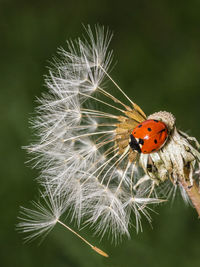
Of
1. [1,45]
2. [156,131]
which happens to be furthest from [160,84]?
[156,131]

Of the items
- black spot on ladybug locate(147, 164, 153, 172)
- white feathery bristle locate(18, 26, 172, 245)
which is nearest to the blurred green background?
white feathery bristle locate(18, 26, 172, 245)

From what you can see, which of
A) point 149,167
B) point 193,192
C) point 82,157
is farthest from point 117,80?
point 193,192

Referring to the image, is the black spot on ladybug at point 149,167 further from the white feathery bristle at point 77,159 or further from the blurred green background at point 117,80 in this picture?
the blurred green background at point 117,80

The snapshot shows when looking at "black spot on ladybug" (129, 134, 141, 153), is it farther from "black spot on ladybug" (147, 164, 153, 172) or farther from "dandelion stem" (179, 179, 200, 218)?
"dandelion stem" (179, 179, 200, 218)

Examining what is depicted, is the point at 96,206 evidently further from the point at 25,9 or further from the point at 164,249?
the point at 25,9

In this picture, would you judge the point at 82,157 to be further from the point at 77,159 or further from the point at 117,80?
the point at 117,80

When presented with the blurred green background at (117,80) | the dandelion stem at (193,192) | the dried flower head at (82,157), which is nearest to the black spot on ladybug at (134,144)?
the dried flower head at (82,157)
